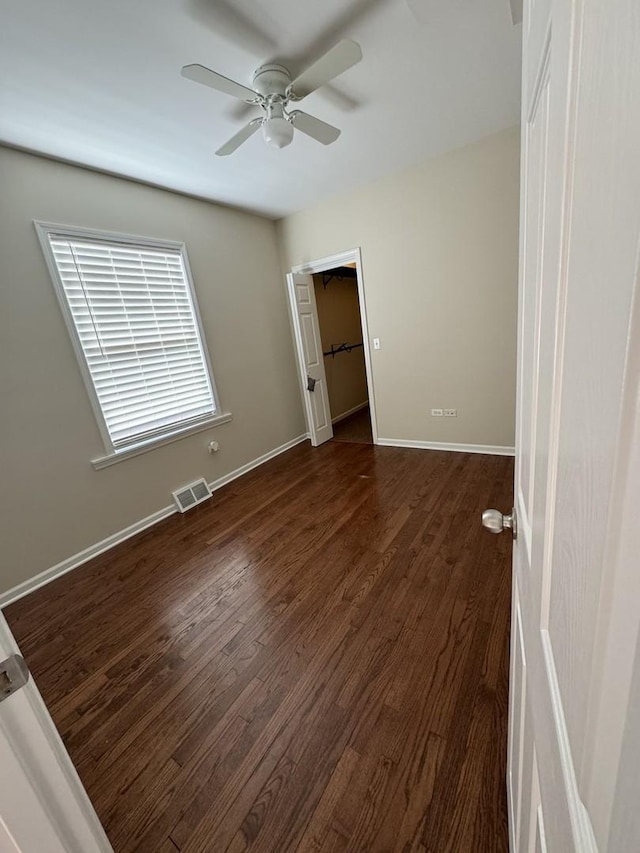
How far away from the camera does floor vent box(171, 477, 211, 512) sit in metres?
3.04

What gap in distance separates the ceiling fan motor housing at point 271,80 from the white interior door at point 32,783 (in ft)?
7.92

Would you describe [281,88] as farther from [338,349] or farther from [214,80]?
[338,349]

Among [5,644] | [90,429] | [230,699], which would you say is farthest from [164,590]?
[5,644]

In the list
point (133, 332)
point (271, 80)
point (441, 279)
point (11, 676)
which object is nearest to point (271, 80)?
point (271, 80)

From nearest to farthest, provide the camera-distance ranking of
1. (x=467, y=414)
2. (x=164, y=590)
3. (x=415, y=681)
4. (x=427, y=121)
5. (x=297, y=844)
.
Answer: (x=297, y=844)
(x=415, y=681)
(x=164, y=590)
(x=427, y=121)
(x=467, y=414)

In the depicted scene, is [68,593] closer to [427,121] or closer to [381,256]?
[381,256]

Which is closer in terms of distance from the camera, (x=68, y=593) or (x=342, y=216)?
(x=68, y=593)

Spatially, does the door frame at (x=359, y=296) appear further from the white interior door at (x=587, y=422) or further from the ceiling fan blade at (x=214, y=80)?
the white interior door at (x=587, y=422)

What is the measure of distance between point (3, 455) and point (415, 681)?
2626 mm

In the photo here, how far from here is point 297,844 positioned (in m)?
0.98

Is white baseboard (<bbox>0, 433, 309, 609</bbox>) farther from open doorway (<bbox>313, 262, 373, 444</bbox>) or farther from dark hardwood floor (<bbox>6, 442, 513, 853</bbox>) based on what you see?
open doorway (<bbox>313, 262, 373, 444</bbox>)

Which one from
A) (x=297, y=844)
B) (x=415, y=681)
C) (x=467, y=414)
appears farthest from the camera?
(x=467, y=414)

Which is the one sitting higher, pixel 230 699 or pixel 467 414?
pixel 467 414

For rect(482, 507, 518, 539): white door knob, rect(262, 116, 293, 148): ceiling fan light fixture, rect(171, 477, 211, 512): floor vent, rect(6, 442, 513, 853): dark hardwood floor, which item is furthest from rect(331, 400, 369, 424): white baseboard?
rect(482, 507, 518, 539): white door knob
